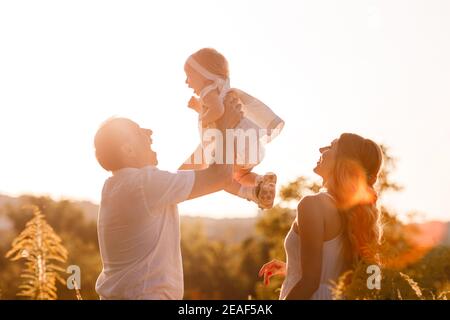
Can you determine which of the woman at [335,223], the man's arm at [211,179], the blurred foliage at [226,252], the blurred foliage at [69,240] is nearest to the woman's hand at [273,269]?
the woman at [335,223]

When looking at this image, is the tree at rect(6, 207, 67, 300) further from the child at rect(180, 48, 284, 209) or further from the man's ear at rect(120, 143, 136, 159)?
the child at rect(180, 48, 284, 209)

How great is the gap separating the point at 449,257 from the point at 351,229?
25.6 meters

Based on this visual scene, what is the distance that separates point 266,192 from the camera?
7645 millimetres

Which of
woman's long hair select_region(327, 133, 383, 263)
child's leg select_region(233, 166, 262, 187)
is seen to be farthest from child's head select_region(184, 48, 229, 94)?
woman's long hair select_region(327, 133, 383, 263)

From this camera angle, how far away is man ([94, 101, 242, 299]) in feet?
19.3

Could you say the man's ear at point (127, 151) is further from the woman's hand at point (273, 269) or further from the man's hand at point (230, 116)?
the woman's hand at point (273, 269)

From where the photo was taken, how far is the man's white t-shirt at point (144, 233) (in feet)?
19.3

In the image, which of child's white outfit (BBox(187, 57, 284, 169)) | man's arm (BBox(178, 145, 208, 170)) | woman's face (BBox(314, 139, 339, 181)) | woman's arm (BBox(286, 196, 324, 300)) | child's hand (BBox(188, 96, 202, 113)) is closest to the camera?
woman's arm (BBox(286, 196, 324, 300))

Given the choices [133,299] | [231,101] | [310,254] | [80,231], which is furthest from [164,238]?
[80,231]

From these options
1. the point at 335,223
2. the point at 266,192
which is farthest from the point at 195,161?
the point at 335,223

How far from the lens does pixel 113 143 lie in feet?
20.0

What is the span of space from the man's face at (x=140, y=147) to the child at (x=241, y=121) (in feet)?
4.05
